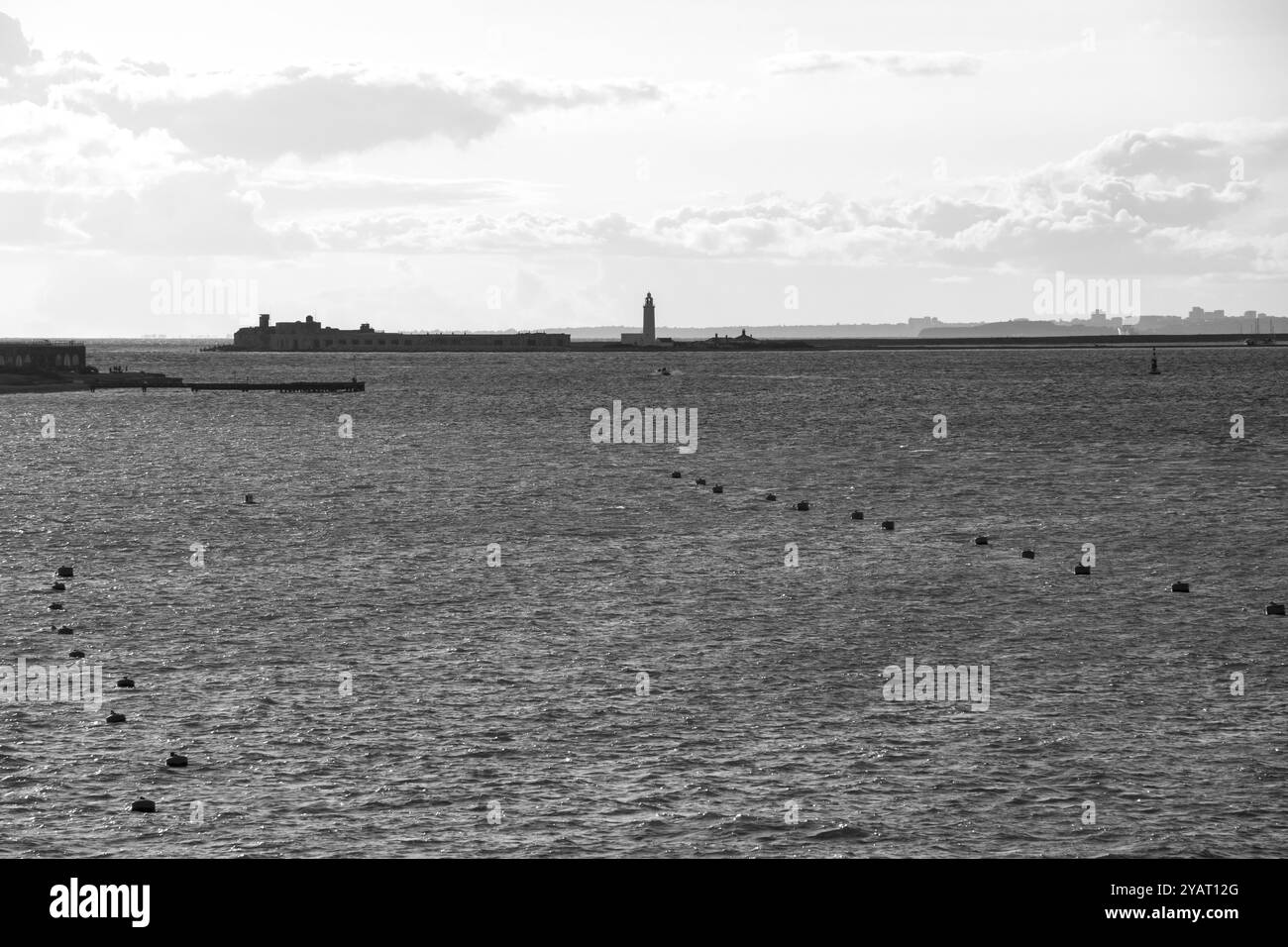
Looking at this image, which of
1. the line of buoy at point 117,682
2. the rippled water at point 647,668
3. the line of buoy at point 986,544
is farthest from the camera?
the line of buoy at point 986,544

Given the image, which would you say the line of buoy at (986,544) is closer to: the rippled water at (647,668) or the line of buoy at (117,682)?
the rippled water at (647,668)

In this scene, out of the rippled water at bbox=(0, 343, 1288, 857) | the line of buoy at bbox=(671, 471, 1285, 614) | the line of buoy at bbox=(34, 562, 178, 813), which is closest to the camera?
the rippled water at bbox=(0, 343, 1288, 857)

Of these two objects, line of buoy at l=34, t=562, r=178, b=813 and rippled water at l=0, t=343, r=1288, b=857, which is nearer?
rippled water at l=0, t=343, r=1288, b=857

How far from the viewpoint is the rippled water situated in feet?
91.5

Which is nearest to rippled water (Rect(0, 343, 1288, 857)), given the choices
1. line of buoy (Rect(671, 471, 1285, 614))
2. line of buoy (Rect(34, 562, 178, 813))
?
line of buoy (Rect(34, 562, 178, 813))

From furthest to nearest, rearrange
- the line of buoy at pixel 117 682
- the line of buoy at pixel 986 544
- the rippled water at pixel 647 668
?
the line of buoy at pixel 986 544
the line of buoy at pixel 117 682
the rippled water at pixel 647 668

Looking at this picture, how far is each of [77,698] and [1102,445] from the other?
103 m

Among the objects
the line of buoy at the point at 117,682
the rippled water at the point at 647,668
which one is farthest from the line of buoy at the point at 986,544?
the line of buoy at the point at 117,682

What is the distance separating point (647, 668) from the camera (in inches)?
1596

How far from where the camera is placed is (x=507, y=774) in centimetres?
3047

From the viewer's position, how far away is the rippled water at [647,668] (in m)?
27.9

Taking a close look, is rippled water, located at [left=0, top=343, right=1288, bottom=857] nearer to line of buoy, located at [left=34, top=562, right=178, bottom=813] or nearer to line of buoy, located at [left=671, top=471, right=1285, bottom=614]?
line of buoy, located at [left=34, top=562, right=178, bottom=813]

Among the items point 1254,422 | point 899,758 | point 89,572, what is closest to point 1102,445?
point 1254,422

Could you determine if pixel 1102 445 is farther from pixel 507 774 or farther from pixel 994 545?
pixel 507 774
